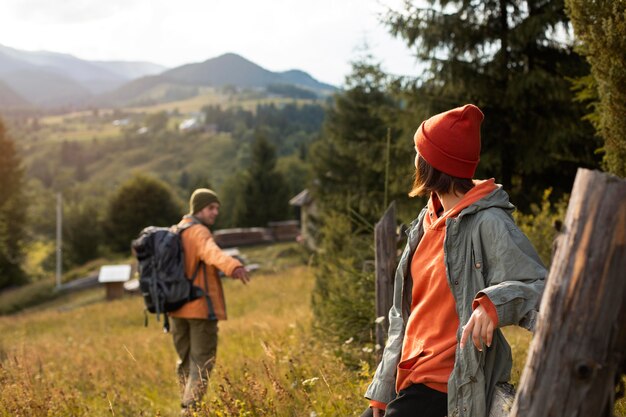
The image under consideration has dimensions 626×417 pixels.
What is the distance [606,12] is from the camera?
5.38m

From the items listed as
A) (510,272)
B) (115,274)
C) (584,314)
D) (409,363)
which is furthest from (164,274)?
(115,274)

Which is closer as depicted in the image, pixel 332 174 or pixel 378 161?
pixel 378 161

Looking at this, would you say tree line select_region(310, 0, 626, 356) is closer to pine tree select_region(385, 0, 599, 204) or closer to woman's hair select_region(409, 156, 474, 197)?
pine tree select_region(385, 0, 599, 204)

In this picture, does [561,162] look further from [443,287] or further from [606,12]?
[443,287]

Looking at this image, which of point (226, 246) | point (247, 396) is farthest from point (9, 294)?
point (247, 396)

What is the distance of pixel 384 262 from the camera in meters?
5.65

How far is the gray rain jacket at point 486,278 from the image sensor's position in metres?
2.32

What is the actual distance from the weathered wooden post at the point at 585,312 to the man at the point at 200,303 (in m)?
4.17

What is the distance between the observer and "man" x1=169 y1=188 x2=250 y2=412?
599 centimetres

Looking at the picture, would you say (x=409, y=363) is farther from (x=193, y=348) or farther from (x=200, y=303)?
(x=193, y=348)

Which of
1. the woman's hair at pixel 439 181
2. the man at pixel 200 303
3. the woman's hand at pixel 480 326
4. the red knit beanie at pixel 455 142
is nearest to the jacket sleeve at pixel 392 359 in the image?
the woman's hair at pixel 439 181

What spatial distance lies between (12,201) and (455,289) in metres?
49.5

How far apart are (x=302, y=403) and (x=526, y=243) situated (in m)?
2.74

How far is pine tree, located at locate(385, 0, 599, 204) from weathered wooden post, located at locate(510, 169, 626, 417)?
33.4 ft
